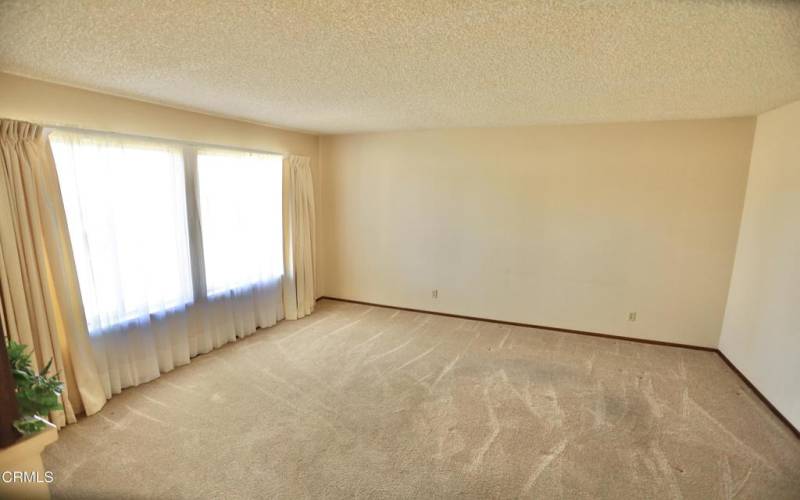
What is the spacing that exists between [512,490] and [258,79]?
9.52 ft

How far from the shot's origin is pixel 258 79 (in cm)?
231

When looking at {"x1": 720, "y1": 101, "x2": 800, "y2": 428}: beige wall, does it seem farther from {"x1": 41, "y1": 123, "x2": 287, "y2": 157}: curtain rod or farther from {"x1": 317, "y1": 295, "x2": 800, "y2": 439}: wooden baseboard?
{"x1": 41, "y1": 123, "x2": 287, "y2": 157}: curtain rod

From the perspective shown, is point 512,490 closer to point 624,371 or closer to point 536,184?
point 624,371

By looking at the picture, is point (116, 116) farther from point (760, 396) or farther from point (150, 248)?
point (760, 396)

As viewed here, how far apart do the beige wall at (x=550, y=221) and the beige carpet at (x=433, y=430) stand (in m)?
0.69

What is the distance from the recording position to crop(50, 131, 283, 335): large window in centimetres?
255

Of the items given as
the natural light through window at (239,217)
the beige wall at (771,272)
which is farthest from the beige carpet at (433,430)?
the natural light through window at (239,217)

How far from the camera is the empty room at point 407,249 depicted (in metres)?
1.68

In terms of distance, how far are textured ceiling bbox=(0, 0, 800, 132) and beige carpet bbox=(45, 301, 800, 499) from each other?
2308 mm

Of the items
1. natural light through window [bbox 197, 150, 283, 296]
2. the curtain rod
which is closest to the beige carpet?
natural light through window [bbox 197, 150, 283, 296]

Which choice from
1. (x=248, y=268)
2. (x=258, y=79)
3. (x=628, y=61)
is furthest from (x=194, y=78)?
(x=628, y=61)

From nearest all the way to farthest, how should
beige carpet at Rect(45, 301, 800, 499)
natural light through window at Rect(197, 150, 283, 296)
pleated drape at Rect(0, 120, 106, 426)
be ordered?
beige carpet at Rect(45, 301, 800, 499)
pleated drape at Rect(0, 120, 106, 426)
natural light through window at Rect(197, 150, 283, 296)

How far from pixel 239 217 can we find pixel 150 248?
3.12 ft

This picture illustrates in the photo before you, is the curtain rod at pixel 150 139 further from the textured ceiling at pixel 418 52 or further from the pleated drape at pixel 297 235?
the pleated drape at pixel 297 235
